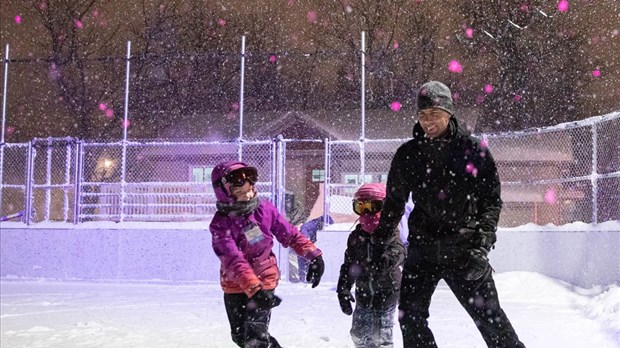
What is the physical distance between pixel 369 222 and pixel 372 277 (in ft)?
1.22

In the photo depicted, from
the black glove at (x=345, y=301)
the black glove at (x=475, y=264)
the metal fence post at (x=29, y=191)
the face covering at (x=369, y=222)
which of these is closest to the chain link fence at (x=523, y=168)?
the metal fence post at (x=29, y=191)

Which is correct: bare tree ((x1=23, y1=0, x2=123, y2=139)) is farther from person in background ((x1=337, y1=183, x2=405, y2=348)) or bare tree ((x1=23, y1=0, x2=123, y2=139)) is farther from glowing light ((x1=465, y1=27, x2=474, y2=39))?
person in background ((x1=337, y1=183, x2=405, y2=348))

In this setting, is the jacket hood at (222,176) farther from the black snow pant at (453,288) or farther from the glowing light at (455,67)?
the glowing light at (455,67)

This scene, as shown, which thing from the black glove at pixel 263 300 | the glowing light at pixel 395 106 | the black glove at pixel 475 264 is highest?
the glowing light at pixel 395 106

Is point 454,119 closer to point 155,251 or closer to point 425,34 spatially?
point 155,251

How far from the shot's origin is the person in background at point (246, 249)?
12.1ft

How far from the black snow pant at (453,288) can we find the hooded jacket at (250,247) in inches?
32.7

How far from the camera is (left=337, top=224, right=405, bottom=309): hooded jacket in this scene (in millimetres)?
4062

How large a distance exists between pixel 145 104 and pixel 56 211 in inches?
249

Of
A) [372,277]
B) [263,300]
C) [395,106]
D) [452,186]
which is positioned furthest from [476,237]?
[395,106]

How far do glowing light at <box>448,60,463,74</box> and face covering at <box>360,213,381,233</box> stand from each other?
2134 cm

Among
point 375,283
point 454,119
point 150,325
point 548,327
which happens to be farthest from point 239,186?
point 548,327

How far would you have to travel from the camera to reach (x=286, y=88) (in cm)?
2859

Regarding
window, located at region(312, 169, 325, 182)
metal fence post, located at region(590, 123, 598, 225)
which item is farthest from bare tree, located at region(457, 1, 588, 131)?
metal fence post, located at region(590, 123, 598, 225)
